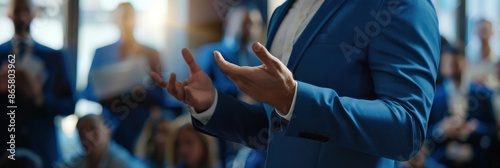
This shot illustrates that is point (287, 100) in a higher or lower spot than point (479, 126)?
higher

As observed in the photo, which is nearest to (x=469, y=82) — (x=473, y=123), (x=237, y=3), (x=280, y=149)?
(x=473, y=123)

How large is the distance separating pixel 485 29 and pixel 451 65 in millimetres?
285

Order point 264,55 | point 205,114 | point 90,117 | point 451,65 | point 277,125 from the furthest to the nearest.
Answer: point 451,65
point 90,117
point 205,114
point 277,125
point 264,55

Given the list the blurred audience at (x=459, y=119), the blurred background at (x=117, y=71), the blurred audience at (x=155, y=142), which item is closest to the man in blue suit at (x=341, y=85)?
the blurred background at (x=117, y=71)

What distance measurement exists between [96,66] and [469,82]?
6.34 ft

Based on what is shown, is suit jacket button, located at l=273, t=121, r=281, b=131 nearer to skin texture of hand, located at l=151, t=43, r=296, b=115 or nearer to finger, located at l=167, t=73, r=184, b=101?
skin texture of hand, located at l=151, t=43, r=296, b=115

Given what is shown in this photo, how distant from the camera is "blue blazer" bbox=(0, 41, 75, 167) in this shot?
2547 mm

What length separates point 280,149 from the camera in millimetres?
978

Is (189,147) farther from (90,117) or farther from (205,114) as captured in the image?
(205,114)

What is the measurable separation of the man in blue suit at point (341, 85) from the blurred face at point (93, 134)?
168 cm

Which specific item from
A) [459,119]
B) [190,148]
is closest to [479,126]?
[459,119]

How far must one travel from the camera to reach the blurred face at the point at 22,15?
252 centimetres

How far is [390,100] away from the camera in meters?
0.85

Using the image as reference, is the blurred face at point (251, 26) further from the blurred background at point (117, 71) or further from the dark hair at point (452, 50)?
the dark hair at point (452, 50)
